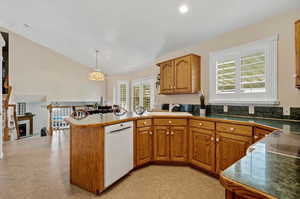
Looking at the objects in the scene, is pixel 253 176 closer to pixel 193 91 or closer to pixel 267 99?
pixel 267 99

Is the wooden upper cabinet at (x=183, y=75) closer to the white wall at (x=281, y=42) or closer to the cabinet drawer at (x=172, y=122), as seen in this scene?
the white wall at (x=281, y=42)

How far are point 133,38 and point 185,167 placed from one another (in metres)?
2.90

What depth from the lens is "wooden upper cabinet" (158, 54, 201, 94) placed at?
9.87 feet

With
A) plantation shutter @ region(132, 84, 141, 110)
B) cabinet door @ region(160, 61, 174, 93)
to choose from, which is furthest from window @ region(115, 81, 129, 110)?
cabinet door @ region(160, 61, 174, 93)

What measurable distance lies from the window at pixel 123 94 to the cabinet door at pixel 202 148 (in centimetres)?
380

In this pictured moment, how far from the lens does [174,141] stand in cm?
260

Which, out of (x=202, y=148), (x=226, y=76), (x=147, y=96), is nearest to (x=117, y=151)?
(x=202, y=148)

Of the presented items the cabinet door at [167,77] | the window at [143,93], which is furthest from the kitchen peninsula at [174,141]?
the window at [143,93]

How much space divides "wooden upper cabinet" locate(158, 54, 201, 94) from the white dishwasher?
142 centimetres

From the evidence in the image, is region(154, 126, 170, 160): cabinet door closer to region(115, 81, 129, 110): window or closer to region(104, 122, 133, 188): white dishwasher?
region(104, 122, 133, 188): white dishwasher

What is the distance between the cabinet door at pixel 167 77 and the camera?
3.32m

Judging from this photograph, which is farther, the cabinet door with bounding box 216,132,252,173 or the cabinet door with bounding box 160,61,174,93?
the cabinet door with bounding box 160,61,174,93

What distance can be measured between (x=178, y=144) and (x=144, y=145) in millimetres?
585

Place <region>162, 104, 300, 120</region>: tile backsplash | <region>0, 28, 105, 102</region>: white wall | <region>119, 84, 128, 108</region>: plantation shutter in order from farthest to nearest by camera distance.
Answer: <region>119, 84, 128, 108</region>: plantation shutter, <region>0, 28, 105, 102</region>: white wall, <region>162, 104, 300, 120</region>: tile backsplash
